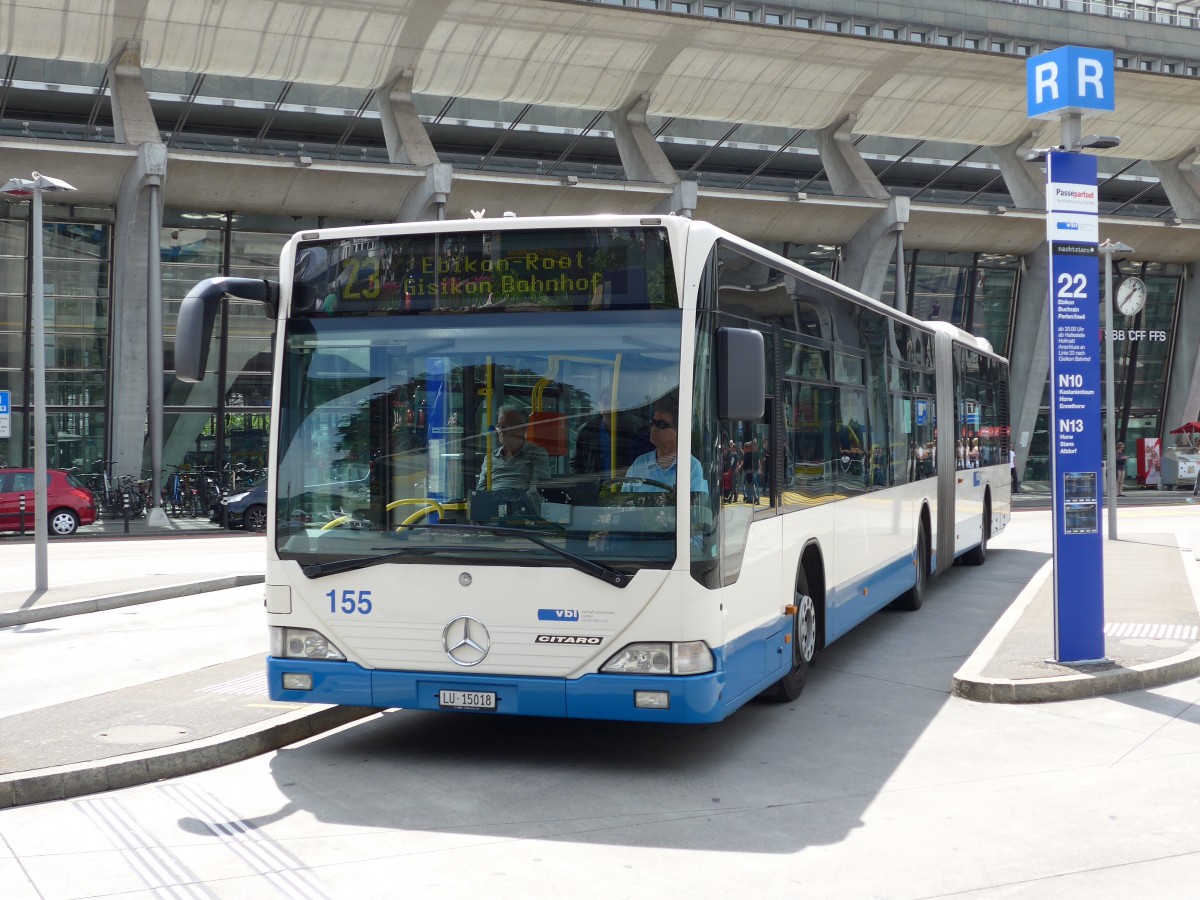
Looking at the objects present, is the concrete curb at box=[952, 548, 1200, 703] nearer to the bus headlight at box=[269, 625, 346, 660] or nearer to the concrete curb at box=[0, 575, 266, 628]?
the bus headlight at box=[269, 625, 346, 660]

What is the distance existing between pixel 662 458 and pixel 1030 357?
136ft

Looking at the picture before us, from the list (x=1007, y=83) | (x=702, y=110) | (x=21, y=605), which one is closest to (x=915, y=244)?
(x=1007, y=83)

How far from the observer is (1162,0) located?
4531 centimetres

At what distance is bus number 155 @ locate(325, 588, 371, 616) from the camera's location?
23.1ft

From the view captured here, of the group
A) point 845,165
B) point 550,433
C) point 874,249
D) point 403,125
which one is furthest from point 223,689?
point 874,249

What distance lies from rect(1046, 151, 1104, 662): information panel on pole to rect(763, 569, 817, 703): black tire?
Result: 71.2 inches

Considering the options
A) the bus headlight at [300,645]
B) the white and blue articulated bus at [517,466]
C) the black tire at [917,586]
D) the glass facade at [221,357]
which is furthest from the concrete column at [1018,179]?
the bus headlight at [300,645]

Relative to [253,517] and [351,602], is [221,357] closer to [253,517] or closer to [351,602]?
[253,517]

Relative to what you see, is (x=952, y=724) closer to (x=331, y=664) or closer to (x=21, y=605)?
(x=331, y=664)

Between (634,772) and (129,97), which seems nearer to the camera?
(634,772)

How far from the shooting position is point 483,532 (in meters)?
6.85

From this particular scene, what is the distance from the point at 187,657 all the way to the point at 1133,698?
742cm

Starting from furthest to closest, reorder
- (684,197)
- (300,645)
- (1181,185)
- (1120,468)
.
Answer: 1. (1120,468)
2. (1181,185)
3. (684,197)
4. (300,645)

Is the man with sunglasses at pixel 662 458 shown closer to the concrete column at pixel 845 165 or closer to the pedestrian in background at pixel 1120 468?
the concrete column at pixel 845 165
